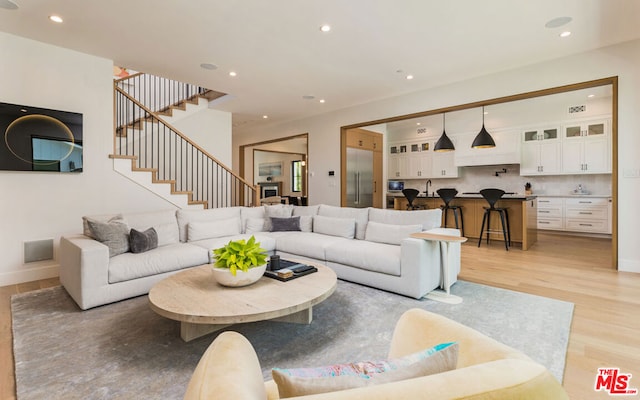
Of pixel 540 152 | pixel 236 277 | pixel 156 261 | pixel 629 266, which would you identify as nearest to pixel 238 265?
pixel 236 277

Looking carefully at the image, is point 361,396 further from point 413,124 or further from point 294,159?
point 294,159

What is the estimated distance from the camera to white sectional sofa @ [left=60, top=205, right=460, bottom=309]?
9.59 ft

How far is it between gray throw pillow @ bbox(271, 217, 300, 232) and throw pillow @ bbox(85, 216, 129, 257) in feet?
6.45

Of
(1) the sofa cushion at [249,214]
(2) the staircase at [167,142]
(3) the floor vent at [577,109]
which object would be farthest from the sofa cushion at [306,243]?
(3) the floor vent at [577,109]

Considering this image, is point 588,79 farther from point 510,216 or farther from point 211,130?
point 211,130

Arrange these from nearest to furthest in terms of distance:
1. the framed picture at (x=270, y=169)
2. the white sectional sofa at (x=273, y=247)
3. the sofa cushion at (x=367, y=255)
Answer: the white sectional sofa at (x=273, y=247), the sofa cushion at (x=367, y=255), the framed picture at (x=270, y=169)

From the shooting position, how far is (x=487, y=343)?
0.95m

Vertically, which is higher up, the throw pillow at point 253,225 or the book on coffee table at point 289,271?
the throw pillow at point 253,225

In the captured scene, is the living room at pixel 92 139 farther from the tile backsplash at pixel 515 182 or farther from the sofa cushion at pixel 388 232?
the tile backsplash at pixel 515 182

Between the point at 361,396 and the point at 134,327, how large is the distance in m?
2.50

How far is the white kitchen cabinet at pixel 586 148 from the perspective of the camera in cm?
637

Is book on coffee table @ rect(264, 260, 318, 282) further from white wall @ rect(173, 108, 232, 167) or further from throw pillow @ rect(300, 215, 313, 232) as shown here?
white wall @ rect(173, 108, 232, 167)

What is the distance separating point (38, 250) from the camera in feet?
12.8

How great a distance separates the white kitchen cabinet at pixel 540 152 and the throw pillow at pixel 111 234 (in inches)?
322
